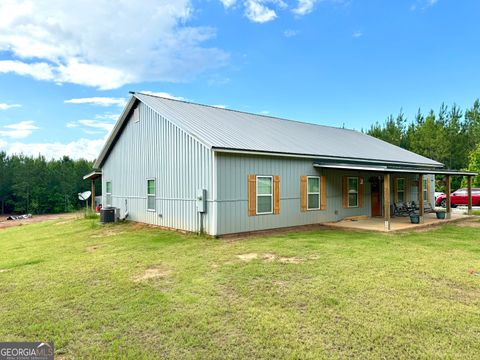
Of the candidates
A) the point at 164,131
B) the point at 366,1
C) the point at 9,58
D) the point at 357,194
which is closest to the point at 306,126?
the point at 357,194

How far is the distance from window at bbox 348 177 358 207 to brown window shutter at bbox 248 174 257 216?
17.9ft

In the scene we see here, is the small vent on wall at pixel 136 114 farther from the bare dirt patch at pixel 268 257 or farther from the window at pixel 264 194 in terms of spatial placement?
the bare dirt patch at pixel 268 257

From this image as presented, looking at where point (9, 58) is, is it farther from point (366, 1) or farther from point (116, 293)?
point (366, 1)

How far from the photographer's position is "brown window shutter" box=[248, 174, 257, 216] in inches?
405

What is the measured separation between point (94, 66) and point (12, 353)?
53.5ft

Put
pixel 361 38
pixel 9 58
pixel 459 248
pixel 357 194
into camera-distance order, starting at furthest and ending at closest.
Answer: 1. pixel 361 38
2. pixel 9 58
3. pixel 357 194
4. pixel 459 248

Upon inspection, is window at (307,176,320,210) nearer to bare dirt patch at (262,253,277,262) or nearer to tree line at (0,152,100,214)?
bare dirt patch at (262,253,277,262)

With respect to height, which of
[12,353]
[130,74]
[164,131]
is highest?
[130,74]

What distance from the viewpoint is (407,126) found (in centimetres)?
3756

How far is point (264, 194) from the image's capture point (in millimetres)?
10734

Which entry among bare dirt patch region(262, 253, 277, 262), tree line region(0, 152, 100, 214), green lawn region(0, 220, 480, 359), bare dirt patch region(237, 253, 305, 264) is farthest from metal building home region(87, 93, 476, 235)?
tree line region(0, 152, 100, 214)

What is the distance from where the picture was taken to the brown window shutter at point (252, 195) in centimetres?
1029

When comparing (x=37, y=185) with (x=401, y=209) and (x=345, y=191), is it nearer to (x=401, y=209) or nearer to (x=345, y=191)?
(x=345, y=191)

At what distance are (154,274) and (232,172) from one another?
470cm
